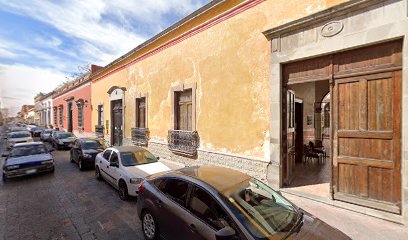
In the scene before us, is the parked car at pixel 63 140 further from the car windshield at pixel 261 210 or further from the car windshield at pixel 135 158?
the car windshield at pixel 261 210

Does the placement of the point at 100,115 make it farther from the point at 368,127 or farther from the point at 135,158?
the point at 368,127

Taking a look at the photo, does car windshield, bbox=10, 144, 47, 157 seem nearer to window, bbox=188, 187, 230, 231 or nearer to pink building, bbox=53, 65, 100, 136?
window, bbox=188, 187, 230, 231

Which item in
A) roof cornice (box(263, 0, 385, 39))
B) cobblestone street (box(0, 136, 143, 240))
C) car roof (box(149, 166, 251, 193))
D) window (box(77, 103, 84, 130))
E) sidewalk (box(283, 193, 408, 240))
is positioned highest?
roof cornice (box(263, 0, 385, 39))

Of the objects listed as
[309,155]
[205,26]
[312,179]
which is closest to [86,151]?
[205,26]

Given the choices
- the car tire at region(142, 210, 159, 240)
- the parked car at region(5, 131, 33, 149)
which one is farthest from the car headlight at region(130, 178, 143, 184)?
the parked car at region(5, 131, 33, 149)

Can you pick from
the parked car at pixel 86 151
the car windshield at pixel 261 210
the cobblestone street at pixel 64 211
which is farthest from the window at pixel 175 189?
the parked car at pixel 86 151

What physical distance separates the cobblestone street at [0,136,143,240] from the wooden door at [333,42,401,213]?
500 cm

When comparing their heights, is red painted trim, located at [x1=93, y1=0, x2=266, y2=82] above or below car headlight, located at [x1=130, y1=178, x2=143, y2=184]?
above

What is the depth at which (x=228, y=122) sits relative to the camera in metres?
7.20

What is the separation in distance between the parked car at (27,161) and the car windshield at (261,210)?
326 inches

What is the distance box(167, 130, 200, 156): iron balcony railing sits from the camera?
27.8 ft

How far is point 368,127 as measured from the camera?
472 cm

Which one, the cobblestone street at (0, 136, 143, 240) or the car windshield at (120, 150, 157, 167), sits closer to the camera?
the cobblestone street at (0, 136, 143, 240)

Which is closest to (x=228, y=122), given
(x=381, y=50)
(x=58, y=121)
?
(x=381, y=50)
